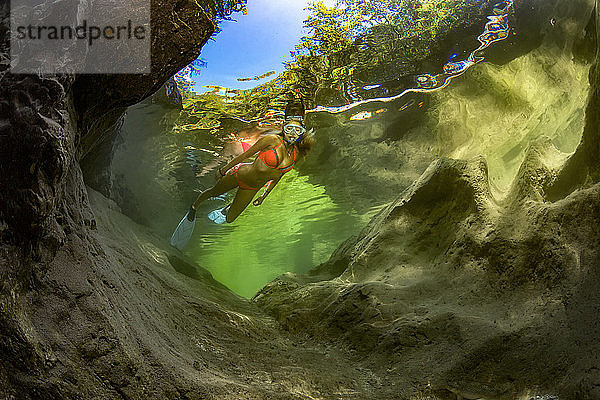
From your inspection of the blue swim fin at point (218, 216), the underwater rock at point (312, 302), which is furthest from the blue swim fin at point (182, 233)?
the underwater rock at point (312, 302)

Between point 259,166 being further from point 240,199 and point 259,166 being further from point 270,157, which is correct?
point 240,199

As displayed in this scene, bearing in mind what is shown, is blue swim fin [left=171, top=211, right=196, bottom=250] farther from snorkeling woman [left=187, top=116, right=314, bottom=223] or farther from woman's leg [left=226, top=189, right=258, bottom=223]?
woman's leg [left=226, top=189, right=258, bottom=223]

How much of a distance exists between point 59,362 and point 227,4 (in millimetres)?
4529

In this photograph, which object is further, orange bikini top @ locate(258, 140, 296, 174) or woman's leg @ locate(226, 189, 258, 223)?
woman's leg @ locate(226, 189, 258, 223)

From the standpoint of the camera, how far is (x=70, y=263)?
245 cm

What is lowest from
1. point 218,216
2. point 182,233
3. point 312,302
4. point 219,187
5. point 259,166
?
point 312,302

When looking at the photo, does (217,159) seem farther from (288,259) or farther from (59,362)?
(288,259)

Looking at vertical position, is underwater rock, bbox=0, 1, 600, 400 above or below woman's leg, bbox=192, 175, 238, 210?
below

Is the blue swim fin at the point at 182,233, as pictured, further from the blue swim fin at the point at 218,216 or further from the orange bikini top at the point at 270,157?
the orange bikini top at the point at 270,157

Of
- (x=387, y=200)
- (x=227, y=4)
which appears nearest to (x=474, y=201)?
(x=227, y=4)

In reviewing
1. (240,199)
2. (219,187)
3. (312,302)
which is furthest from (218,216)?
(312,302)

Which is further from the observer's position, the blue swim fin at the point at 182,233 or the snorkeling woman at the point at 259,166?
the blue swim fin at the point at 182,233

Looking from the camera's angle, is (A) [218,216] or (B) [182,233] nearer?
(B) [182,233]

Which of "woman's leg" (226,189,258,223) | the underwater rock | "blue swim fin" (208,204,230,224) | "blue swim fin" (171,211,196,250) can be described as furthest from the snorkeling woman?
the underwater rock
